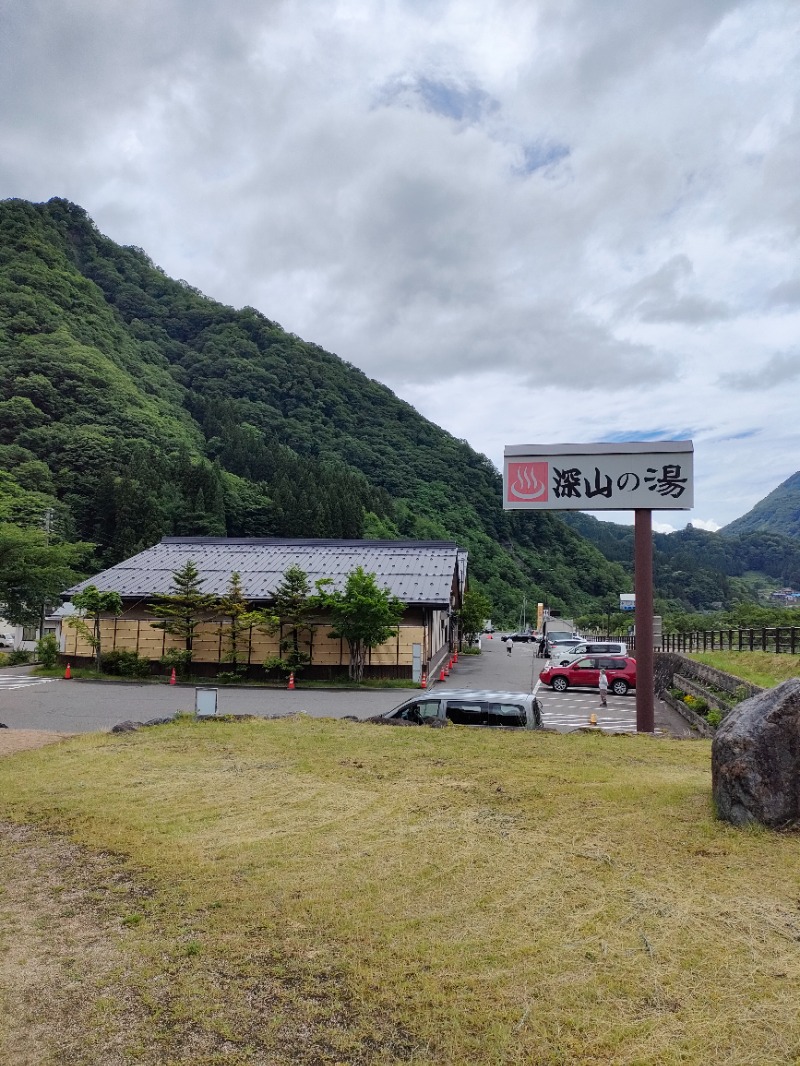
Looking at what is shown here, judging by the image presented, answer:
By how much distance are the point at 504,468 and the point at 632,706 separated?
956 centimetres

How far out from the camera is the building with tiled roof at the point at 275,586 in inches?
1034

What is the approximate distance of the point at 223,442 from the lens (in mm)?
86875

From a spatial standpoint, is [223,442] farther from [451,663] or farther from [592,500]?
[592,500]

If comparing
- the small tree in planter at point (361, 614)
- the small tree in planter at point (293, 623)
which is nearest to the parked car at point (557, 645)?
the small tree in planter at point (361, 614)

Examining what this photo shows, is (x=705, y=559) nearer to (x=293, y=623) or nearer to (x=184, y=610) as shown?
(x=293, y=623)

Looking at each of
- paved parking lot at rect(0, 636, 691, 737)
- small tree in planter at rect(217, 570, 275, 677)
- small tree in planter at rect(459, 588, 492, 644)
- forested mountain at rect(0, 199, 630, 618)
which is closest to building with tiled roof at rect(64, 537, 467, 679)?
small tree in planter at rect(217, 570, 275, 677)

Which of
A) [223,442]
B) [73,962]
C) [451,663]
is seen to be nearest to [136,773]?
[73,962]

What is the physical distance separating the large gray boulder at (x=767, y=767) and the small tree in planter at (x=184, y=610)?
21.9m

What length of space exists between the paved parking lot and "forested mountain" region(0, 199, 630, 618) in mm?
16536

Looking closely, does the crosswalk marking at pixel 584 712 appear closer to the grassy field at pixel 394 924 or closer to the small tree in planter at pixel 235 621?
the grassy field at pixel 394 924

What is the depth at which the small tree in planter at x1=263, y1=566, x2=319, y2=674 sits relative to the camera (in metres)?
25.5

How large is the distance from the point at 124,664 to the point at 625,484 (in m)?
19.2

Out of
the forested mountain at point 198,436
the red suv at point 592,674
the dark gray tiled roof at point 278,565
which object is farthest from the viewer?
the forested mountain at point 198,436

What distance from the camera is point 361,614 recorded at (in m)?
24.2
